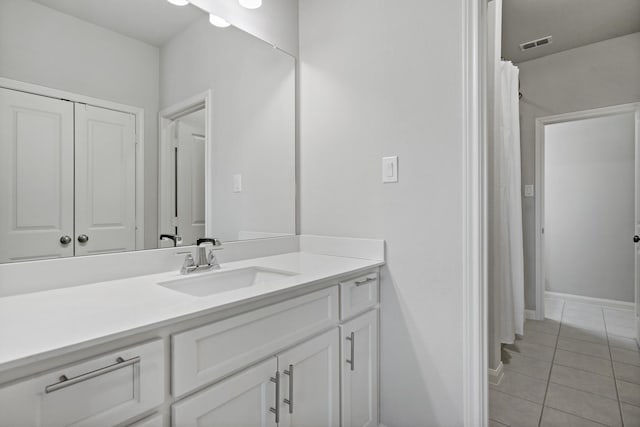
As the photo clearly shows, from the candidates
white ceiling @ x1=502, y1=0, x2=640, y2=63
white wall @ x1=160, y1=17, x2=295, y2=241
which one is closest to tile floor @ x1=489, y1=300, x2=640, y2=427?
white wall @ x1=160, y1=17, x2=295, y2=241

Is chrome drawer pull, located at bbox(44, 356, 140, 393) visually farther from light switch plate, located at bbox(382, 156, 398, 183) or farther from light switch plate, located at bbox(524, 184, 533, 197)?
light switch plate, located at bbox(524, 184, 533, 197)

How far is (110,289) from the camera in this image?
1.05 metres

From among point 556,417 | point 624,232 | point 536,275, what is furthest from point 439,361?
point 624,232

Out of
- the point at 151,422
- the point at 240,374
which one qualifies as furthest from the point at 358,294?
the point at 151,422

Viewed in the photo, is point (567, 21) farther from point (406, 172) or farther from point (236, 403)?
point (236, 403)

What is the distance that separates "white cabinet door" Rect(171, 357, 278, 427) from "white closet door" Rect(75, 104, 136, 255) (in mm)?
670

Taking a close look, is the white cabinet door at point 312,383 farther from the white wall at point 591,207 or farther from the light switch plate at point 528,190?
the white wall at point 591,207

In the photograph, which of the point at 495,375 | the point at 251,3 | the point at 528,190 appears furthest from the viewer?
the point at 528,190

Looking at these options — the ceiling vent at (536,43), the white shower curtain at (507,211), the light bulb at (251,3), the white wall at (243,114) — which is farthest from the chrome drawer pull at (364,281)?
the ceiling vent at (536,43)

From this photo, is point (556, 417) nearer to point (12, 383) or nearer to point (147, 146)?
point (12, 383)

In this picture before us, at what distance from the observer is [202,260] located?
1360 millimetres

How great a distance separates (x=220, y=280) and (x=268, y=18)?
4.57ft

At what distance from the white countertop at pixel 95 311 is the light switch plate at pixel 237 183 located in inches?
22.1

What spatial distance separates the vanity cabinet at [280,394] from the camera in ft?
2.78
